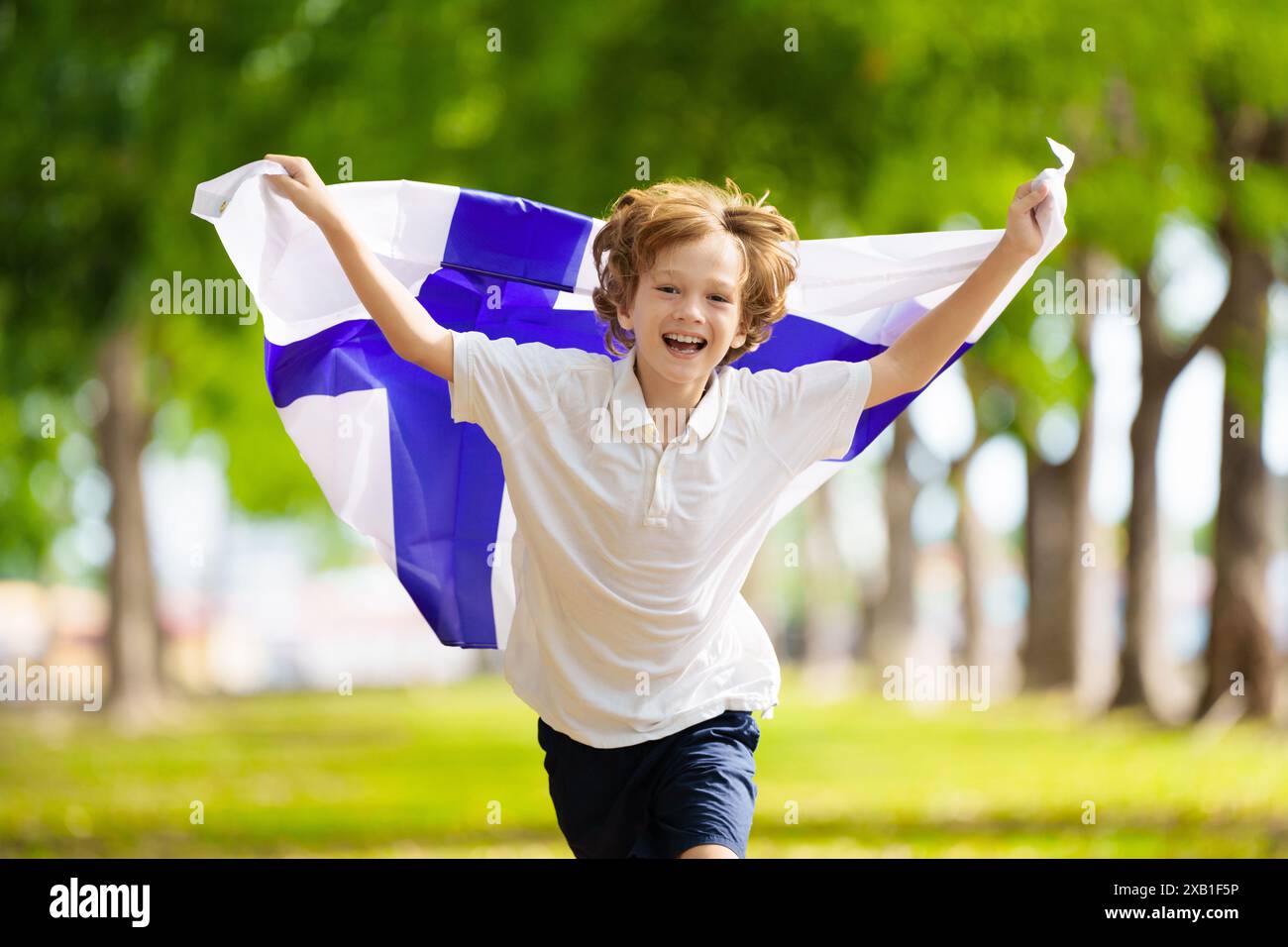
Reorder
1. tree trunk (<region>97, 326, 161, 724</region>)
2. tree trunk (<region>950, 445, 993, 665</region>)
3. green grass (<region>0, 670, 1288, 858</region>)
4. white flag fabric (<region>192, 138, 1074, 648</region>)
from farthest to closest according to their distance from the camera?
1. tree trunk (<region>950, 445, 993, 665</region>)
2. tree trunk (<region>97, 326, 161, 724</region>)
3. green grass (<region>0, 670, 1288, 858</region>)
4. white flag fabric (<region>192, 138, 1074, 648</region>)

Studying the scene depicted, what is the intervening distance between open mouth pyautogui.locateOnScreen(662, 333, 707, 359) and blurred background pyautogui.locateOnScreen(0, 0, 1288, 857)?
219 cm

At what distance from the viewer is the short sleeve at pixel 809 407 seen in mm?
4086

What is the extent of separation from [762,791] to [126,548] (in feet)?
30.4

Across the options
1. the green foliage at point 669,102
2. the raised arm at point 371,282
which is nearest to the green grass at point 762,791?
the green foliage at point 669,102

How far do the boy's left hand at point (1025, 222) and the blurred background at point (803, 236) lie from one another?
2.70 m

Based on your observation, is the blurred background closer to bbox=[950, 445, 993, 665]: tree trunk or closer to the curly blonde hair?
the curly blonde hair

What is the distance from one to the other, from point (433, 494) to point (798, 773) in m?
10.2

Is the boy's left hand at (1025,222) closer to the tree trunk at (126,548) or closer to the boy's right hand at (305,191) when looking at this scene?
the boy's right hand at (305,191)

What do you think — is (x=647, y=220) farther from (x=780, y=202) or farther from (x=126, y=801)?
(x=126, y=801)

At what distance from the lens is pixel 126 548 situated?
738 inches

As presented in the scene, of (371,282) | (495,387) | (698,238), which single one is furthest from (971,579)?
(371,282)

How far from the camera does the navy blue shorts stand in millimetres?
3801

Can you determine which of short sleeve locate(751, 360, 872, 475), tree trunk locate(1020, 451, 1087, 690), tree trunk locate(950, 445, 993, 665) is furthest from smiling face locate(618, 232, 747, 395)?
tree trunk locate(950, 445, 993, 665)
